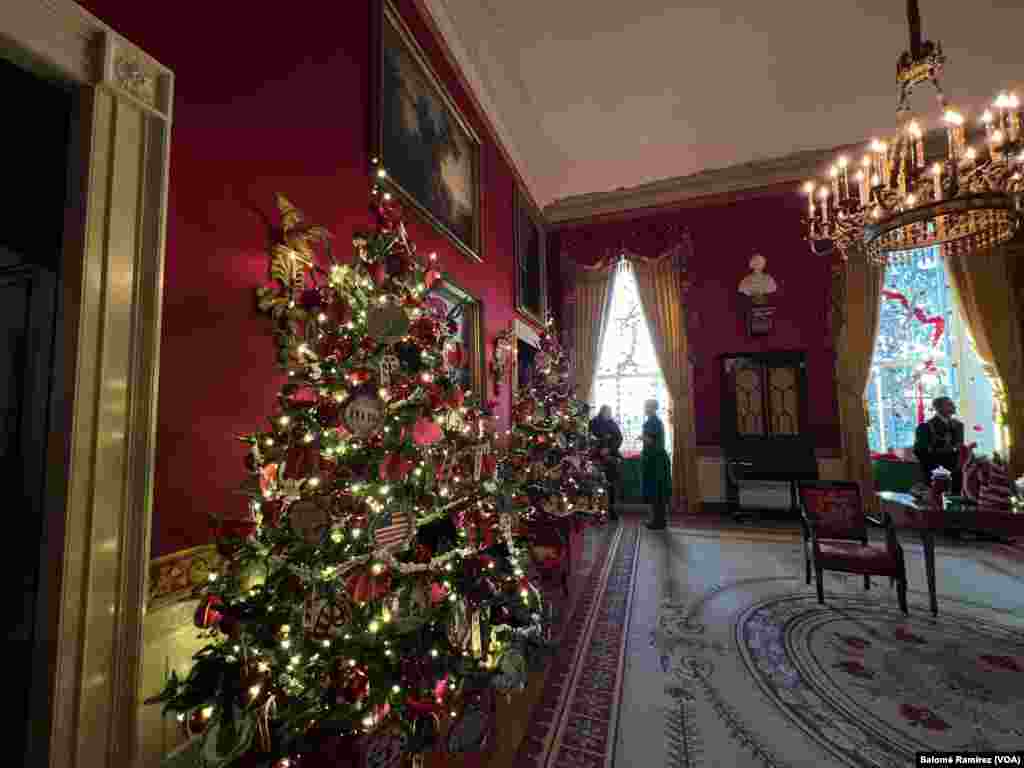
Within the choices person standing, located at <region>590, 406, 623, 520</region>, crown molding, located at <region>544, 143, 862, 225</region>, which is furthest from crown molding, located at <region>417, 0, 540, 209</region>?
person standing, located at <region>590, 406, 623, 520</region>

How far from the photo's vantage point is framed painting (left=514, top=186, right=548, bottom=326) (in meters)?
6.08

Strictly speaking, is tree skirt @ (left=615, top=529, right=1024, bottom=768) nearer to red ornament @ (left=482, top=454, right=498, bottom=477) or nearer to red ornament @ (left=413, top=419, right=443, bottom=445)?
red ornament @ (left=482, top=454, right=498, bottom=477)

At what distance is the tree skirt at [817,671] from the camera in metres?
1.96

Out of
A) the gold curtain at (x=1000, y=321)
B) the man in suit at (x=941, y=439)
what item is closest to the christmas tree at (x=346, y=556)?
the man in suit at (x=941, y=439)

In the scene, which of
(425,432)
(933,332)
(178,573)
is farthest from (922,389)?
(178,573)

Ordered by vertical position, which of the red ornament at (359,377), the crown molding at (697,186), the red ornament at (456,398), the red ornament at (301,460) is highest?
the crown molding at (697,186)

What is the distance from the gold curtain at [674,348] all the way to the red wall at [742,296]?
0.60 ft

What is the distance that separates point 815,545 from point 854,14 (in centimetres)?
476

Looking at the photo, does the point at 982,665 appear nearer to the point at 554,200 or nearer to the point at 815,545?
the point at 815,545

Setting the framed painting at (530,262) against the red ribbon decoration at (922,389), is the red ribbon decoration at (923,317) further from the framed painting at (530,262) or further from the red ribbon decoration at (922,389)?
the framed painting at (530,262)

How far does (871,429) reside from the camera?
6.47 m

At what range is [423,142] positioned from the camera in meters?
3.61

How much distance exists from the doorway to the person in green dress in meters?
5.63

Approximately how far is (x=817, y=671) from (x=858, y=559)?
1.13 metres
